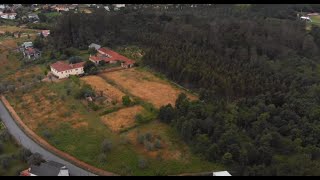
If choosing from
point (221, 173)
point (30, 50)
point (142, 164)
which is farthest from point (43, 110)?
point (30, 50)

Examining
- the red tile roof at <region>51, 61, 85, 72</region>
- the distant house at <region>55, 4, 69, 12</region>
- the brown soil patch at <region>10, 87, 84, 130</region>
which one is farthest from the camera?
the distant house at <region>55, 4, 69, 12</region>

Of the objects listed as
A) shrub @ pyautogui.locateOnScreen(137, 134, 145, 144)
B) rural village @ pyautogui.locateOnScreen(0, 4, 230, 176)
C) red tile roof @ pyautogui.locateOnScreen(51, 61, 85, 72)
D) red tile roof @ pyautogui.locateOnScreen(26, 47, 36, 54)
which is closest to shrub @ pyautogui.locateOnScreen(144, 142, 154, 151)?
rural village @ pyautogui.locateOnScreen(0, 4, 230, 176)

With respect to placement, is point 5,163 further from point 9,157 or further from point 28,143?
point 28,143

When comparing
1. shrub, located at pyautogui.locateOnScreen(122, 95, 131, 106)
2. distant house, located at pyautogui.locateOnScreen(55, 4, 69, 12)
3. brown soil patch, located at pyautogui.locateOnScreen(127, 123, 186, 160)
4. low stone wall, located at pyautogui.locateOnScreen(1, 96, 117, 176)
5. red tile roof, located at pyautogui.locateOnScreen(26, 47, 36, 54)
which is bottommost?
low stone wall, located at pyautogui.locateOnScreen(1, 96, 117, 176)

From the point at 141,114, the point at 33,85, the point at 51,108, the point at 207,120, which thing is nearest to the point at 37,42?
the point at 33,85

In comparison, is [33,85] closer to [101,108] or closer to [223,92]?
[101,108]

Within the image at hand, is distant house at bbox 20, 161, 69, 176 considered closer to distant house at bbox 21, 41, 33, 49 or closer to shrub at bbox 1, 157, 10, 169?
shrub at bbox 1, 157, 10, 169

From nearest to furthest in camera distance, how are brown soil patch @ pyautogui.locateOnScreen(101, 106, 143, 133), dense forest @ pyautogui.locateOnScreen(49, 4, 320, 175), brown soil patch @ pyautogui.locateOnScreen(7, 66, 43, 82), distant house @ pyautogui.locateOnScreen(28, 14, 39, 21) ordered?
dense forest @ pyautogui.locateOnScreen(49, 4, 320, 175) → brown soil patch @ pyautogui.locateOnScreen(101, 106, 143, 133) → brown soil patch @ pyautogui.locateOnScreen(7, 66, 43, 82) → distant house @ pyautogui.locateOnScreen(28, 14, 39, 21)
